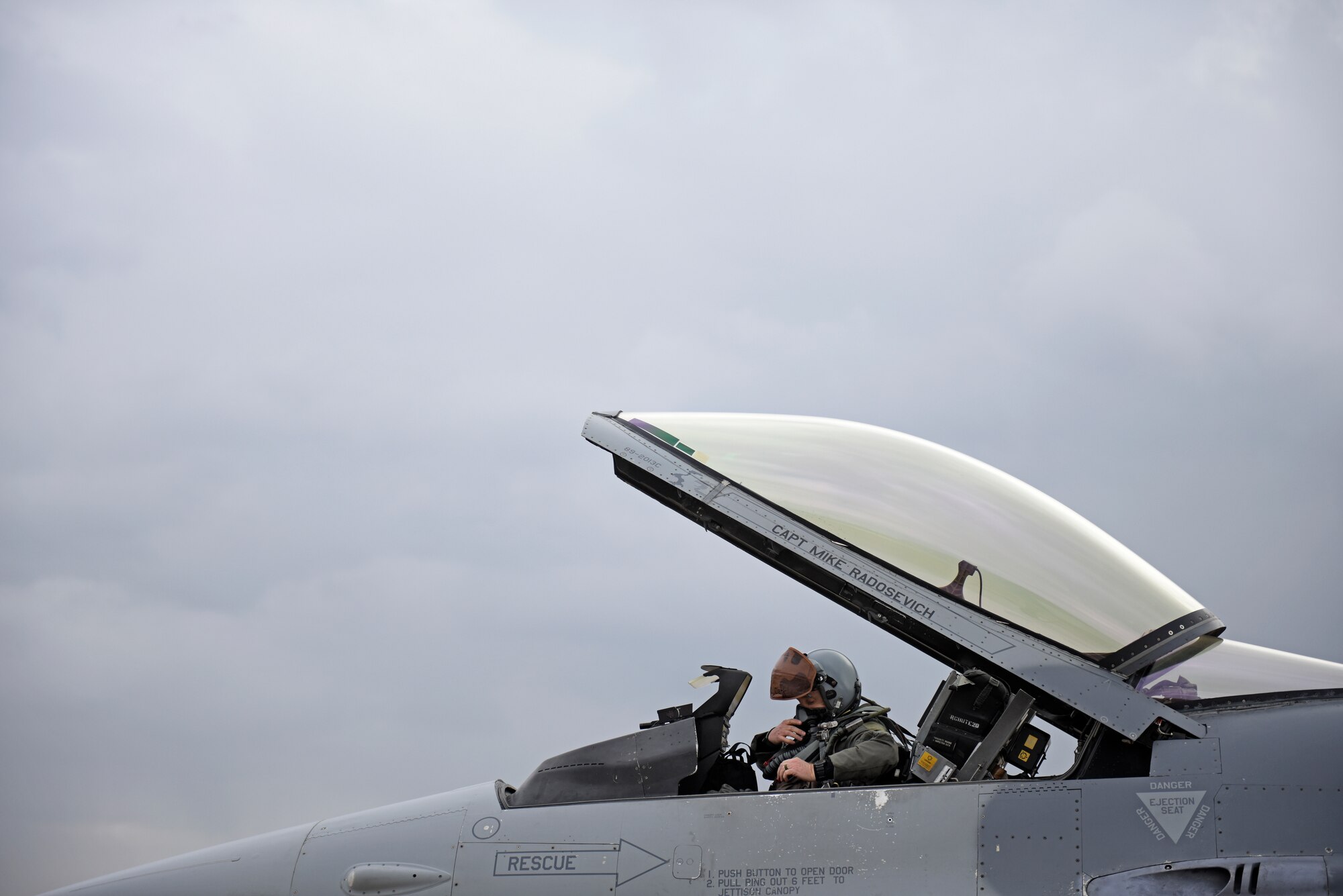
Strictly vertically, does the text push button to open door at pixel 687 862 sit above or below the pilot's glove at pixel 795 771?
below

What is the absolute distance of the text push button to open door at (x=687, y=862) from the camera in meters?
4.98

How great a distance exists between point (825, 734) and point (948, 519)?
142 centimetres

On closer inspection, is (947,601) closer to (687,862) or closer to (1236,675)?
(1236,675)

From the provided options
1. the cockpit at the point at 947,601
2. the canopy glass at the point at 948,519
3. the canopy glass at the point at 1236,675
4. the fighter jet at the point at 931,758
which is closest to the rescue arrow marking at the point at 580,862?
the fighter jet at the point at 931,758

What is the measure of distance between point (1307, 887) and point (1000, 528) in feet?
6.61

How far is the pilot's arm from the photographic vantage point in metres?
5.46

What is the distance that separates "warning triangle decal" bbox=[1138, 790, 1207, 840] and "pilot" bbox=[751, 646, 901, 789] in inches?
51.6

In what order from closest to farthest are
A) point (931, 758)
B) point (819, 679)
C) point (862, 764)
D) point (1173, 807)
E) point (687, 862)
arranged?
point (1173, 807)
point (687, 862)
point (931, 758)
point (862, 764)
point (819, 679)

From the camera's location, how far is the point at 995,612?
5258 mm

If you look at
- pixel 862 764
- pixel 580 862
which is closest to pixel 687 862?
pixel 580 862

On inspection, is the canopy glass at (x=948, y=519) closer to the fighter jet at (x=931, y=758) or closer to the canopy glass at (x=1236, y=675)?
the fighter jet at (x=931, y=758)

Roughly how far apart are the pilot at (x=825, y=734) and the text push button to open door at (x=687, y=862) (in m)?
0.57

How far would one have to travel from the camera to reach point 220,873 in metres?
5.65

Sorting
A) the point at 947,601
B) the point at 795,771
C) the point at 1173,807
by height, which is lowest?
the point at 1173,807
